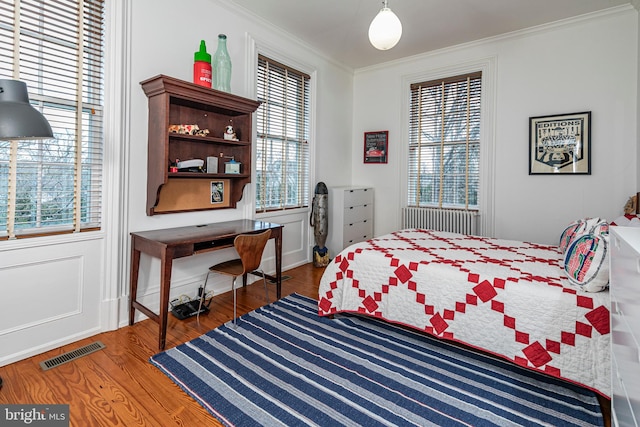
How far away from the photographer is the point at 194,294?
119 inches

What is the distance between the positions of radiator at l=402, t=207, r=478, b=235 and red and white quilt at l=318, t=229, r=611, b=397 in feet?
3.72

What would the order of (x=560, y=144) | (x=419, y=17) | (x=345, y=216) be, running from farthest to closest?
(x=345, y=216), (x=560, y=144), (x=419, y=17)

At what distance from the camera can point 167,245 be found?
7.25ft

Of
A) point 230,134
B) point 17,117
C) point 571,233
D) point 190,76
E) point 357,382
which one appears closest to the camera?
point 17,117

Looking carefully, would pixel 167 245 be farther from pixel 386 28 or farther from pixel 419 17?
pixel 419 17

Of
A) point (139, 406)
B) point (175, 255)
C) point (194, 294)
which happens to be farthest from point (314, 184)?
point (139, 406)

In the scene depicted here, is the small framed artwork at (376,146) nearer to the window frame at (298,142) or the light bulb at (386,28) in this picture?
the window frame at (298,142)

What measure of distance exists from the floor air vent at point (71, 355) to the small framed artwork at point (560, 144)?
170 inches

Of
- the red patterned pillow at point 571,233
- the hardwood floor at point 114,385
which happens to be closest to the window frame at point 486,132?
the red patterned pillow at point 571,233

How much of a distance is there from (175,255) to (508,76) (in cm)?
394

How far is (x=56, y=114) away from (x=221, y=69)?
127 cm

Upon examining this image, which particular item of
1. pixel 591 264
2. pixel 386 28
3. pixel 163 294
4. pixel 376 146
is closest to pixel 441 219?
pixel 376 146

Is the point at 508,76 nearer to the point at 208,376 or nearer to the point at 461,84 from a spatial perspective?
the point at 461,84

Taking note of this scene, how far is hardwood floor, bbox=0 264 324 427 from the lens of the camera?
63.3 inches
